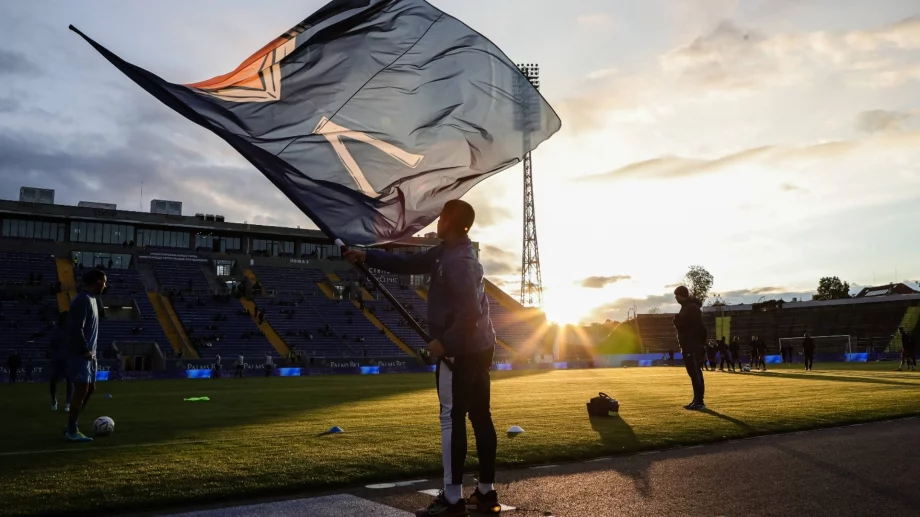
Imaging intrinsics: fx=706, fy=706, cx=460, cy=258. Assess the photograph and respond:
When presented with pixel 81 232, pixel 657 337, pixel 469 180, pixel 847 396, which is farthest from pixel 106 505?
pixel 657 337

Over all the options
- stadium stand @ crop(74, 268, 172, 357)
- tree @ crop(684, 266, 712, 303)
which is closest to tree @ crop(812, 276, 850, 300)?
tree @ crop(684, 266, 712, 303)

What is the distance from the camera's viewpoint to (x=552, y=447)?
8.03 metres

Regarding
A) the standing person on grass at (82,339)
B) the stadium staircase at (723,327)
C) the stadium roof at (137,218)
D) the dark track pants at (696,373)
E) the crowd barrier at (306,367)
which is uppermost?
the stadium roof at (137,218)

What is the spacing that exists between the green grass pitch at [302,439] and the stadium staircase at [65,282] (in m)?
37.9

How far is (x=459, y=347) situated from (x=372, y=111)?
2.95 meters

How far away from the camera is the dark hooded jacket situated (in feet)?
43.0

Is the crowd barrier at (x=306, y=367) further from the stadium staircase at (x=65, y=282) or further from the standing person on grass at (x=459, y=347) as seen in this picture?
the standing person on grass at (x=459, y=347)

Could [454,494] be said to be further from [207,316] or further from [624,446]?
[207,316]

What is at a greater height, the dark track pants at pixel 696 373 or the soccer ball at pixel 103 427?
the dark track pants at pixel 696 373

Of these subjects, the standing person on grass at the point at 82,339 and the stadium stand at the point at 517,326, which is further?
the stadium stand at the point at 517,326

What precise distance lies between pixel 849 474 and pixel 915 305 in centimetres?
7475

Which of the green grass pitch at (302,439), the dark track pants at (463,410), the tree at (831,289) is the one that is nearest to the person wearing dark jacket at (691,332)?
the green grass pitch at (302,439)

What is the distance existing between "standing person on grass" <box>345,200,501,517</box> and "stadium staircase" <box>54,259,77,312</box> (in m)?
50.9

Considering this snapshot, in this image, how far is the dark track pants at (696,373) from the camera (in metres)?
12.7
